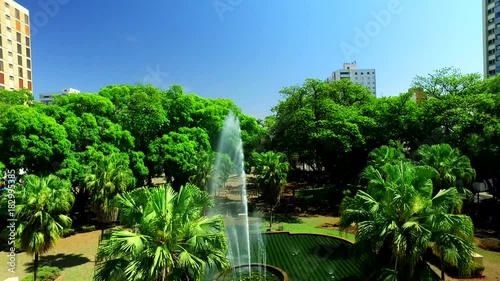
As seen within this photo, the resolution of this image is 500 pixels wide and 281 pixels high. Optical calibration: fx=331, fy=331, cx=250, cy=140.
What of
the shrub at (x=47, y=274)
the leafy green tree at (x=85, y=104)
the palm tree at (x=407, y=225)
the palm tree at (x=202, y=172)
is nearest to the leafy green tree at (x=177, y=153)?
the palm tree at (x=202, y=172)

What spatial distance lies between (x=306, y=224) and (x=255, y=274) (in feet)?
34.8

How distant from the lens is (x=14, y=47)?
178 feet

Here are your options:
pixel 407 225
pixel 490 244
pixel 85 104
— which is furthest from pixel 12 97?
pixel 490 244

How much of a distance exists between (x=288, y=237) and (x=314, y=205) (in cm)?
1024

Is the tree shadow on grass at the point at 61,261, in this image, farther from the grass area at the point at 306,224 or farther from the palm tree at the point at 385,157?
the palm tree at the point at 385,157

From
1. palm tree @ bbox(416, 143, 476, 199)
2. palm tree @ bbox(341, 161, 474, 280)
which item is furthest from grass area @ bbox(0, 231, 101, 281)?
palm tree @ bbox(416, 143, 476, 199)

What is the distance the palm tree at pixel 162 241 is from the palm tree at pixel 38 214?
243 inches

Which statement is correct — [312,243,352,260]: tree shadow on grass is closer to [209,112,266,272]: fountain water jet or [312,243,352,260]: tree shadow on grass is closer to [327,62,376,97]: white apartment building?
[209,112,266,272]: fountain water jet

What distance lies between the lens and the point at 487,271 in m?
16.0

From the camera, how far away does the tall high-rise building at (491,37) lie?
62172 millimetres

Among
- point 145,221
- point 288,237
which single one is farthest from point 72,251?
point 145,221

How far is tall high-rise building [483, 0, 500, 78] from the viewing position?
62172 mm

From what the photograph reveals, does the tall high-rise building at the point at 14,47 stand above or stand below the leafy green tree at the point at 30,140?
above

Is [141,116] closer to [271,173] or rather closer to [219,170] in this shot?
[219,170]
